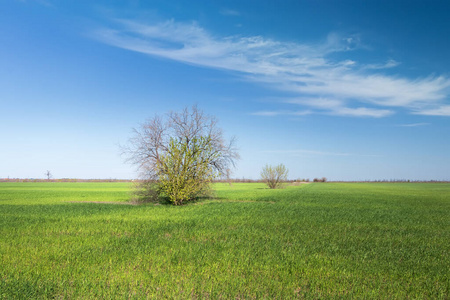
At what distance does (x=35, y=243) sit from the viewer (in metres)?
11.8

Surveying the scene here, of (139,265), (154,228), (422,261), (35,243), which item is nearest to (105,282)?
(139,265)

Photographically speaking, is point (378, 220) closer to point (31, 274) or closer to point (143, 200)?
point (31, 274)

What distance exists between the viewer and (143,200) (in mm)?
34906

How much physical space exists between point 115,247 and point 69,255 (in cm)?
152

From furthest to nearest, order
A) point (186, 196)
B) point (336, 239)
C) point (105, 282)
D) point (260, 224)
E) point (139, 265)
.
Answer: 1. point (186, 196)
2. point (260, 224)
3. point (336, 239)
4. point (139, 265)
5. point (105, 282)

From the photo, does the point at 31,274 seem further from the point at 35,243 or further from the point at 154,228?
the point at 154,228

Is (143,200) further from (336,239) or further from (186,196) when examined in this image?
(336,239)

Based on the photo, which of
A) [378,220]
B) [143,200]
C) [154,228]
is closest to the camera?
[154,228]

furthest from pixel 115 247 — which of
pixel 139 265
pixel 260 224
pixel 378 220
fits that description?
pixel 378 220

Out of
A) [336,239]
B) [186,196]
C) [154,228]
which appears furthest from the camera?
[186,196]

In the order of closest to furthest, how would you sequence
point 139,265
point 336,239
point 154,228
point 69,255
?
point 139,265
point 69,255
point 336,239
point 154,228

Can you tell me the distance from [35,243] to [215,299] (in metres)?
8.28

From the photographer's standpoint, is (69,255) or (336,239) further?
(336,239)

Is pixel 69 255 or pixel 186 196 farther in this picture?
pixel 186 196
